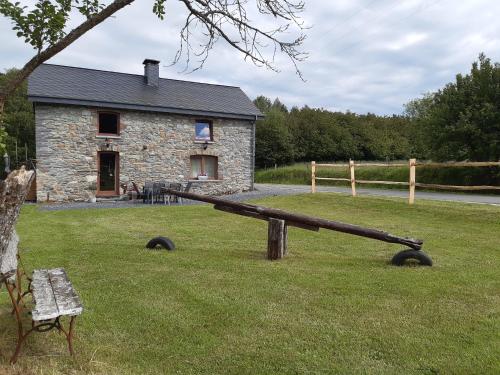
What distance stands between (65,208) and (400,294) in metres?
13.6

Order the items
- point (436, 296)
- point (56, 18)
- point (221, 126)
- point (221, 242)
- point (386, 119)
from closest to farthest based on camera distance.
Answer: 1. point (56, 18)
2. point (436, 296)
3. point (221, 242)
4. point (221, 126)
5. point (386, 119)

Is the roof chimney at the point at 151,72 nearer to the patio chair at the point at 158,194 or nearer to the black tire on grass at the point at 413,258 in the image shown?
the patio chair at the point at 158,194

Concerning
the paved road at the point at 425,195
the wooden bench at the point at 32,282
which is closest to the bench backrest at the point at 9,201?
the wooden bench at the point at 32,282

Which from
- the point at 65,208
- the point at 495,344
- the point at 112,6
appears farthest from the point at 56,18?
the point at 65,208

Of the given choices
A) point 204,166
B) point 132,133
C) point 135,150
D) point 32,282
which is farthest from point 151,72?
point 32,282

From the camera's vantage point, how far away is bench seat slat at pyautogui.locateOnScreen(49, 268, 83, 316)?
325 centimetres

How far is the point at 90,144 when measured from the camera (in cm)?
1834

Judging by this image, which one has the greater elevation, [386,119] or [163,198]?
[386,119]

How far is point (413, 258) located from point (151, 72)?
59.1 ft

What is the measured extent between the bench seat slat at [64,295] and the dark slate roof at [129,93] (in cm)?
1463

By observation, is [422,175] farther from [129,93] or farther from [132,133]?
[129,93]

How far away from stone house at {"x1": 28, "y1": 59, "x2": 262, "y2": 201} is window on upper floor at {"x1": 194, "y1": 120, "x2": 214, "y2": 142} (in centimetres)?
5

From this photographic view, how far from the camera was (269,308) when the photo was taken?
463cm

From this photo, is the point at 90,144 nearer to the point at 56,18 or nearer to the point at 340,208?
the point at 340,208
